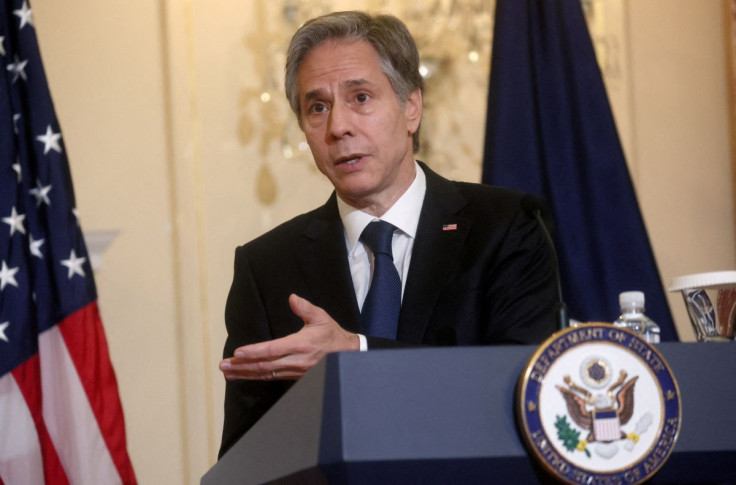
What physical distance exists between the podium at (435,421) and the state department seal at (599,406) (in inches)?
1.1

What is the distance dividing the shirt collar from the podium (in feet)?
3.88

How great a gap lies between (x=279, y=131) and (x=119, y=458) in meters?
1.63

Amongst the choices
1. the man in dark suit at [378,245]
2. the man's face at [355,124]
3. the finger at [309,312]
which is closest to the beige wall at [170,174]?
the man in dark suit at [378,245]

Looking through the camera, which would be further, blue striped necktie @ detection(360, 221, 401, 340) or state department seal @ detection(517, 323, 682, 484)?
blue striped necktie @ detection(360, 221, 401, 340)

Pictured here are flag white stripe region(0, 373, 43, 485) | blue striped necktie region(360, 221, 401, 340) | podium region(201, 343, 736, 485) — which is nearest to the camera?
podium region(201, 343, 736, 485)

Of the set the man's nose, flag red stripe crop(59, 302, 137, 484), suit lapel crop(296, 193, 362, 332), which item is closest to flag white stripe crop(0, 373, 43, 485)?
flag red stripe crop(59, 302, 137, 484)

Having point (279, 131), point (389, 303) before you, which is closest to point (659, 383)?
point (389, 303)

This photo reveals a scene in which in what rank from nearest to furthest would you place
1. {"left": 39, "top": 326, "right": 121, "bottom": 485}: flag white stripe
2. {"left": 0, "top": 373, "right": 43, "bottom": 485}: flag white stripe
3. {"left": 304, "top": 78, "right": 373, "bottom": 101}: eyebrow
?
1. {"left": 304, "top": 78, "right": 373, "bottom": 101}: eyebrow
2. {"left": 0, "top": 373, "right": 43, "bottom": 485}: flag white stripe
3. {"left": 39, "top": 326, "right": 121, "bottom": 485}: flag white stripe

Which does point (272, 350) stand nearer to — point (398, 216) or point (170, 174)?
point (398, 216)

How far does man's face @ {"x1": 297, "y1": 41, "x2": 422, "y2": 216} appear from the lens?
2490 mm

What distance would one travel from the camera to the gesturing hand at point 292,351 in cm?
150

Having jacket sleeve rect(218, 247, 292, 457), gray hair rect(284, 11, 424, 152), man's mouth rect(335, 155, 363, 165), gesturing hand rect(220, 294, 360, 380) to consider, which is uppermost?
gray hair rect(284, 11, 424, 152)

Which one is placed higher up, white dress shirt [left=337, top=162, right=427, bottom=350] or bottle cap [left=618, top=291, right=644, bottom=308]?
white dress shirt [left=337, top=162, right=427, bottom=350]

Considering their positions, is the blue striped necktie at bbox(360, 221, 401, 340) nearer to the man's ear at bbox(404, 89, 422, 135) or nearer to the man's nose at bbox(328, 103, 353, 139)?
the man's nose at bbox(328, 103, 353, 139)
